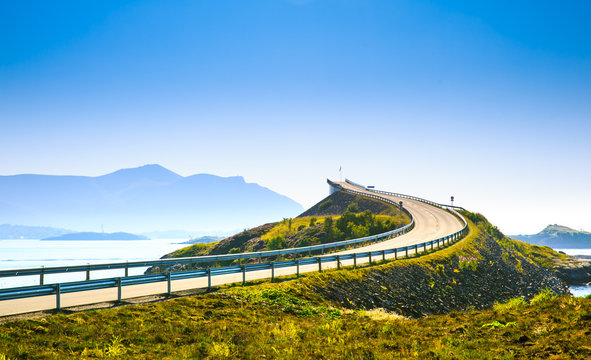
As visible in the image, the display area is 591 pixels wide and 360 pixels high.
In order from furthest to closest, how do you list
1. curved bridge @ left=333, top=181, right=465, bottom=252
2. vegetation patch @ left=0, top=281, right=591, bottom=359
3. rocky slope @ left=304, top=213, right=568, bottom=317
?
1. curved bridge @ left=333, top=181, right=465, bottom=252
2. rocky slope @ left=304, top=213, right=568, bottom=317
3. vegetation patch @ left=0, top=281, right=591, bottom=359

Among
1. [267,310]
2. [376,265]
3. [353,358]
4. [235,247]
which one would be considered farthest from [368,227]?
[353,358]

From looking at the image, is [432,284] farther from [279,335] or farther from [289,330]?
[279,335]

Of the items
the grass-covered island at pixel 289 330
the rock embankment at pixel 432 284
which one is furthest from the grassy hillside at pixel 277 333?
the rock embankment at pixel 432 284

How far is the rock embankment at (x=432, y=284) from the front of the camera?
19875 millimetres

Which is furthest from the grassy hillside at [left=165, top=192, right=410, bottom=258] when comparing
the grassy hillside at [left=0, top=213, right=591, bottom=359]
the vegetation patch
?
the vegetation patch

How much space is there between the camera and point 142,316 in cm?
1219

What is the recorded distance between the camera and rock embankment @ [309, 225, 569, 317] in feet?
65.2

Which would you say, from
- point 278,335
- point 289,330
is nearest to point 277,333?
point 278,335

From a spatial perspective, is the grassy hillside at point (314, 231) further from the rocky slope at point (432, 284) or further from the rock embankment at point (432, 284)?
the rock embankment at point (432, 284)

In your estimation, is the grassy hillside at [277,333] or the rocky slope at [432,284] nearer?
the grassy hillside at [277,333]

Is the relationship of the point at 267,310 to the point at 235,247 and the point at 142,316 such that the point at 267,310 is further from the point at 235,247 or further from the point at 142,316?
the point at 235,247

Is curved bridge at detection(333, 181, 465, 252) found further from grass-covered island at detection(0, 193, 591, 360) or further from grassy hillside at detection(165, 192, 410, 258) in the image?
grass-covered island at detection(0, 193, 591, 360)

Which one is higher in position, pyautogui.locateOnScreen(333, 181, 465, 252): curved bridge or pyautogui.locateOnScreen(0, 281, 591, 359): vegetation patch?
pyautogui.locateOnScreen(333, 181, 465, 252): curved bridge

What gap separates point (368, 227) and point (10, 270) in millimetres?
53281
